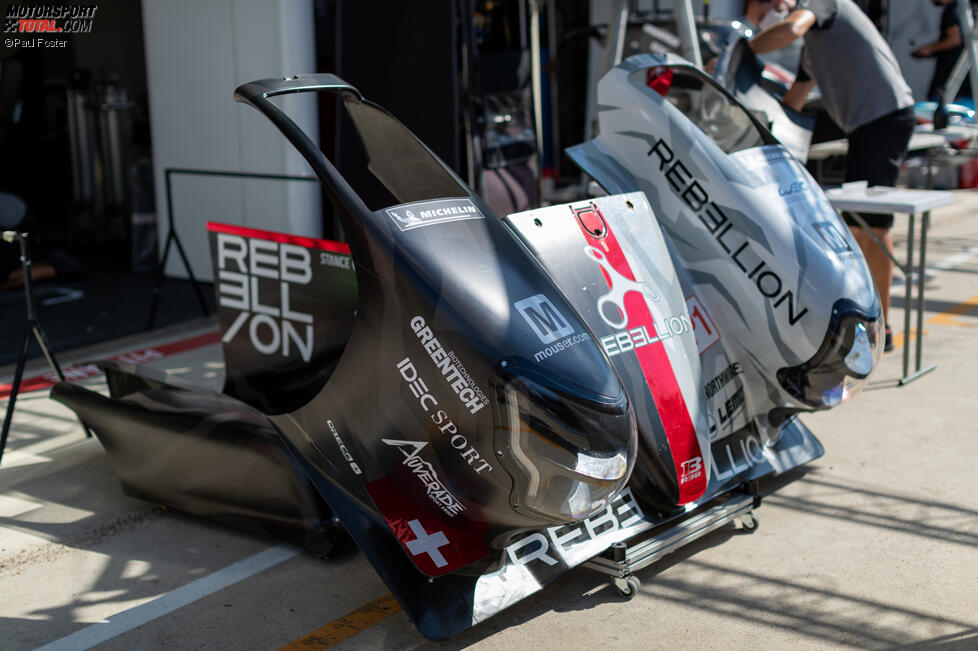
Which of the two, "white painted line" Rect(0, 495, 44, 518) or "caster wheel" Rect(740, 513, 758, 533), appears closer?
"caster wheel" Rect(740, 513, 758, 533)

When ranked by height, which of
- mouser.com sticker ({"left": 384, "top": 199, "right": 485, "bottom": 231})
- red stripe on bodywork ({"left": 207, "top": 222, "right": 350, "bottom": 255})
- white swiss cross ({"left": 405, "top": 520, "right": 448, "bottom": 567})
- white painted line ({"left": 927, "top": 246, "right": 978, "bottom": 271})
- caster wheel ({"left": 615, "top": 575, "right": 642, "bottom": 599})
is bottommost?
caster wheel ({"left": 615, "top": 575, "right": 642, "bottom": 599})

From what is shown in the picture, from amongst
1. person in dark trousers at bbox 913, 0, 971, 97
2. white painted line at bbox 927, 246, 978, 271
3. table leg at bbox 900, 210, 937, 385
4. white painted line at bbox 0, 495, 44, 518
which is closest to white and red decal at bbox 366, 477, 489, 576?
white painted line at bbox 0, 495, 44, 518

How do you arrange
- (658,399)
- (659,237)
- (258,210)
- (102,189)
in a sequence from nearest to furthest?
(658,399) → (659,237) → (258,210) → (102,189)

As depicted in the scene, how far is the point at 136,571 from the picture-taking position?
341 cm

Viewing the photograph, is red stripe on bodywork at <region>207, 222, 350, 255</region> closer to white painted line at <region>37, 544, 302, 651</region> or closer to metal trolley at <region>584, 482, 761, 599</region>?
white painted line at <region>37, 544, 302, 651</region>

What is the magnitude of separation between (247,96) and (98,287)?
4.70 meters

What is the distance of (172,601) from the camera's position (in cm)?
321

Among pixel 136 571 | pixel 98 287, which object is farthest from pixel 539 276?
pixel 98 287

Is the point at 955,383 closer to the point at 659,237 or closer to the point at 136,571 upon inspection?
the point at 659,237

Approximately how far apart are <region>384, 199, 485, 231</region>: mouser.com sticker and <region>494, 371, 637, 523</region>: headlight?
558 millimetres

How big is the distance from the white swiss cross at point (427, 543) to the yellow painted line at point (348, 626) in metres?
0.34

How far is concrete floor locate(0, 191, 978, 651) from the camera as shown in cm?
300

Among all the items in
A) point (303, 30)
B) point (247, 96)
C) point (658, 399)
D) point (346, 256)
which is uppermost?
point (303, 30)

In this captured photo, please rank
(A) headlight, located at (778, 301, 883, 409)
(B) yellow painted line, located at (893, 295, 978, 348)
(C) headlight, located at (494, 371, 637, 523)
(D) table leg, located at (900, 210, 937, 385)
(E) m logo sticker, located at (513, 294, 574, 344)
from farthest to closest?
(B) yellow painted line, located at (893, 295, 978, 348)
(D) table leg, located at (900, 210, 937, 385)
(A) headlight, located at (778, 301, 883, 409)
(E) m logo sticker, located at (513, 294, 574, 344)
(C) headlight, located at (494, 371, 637, 523)
